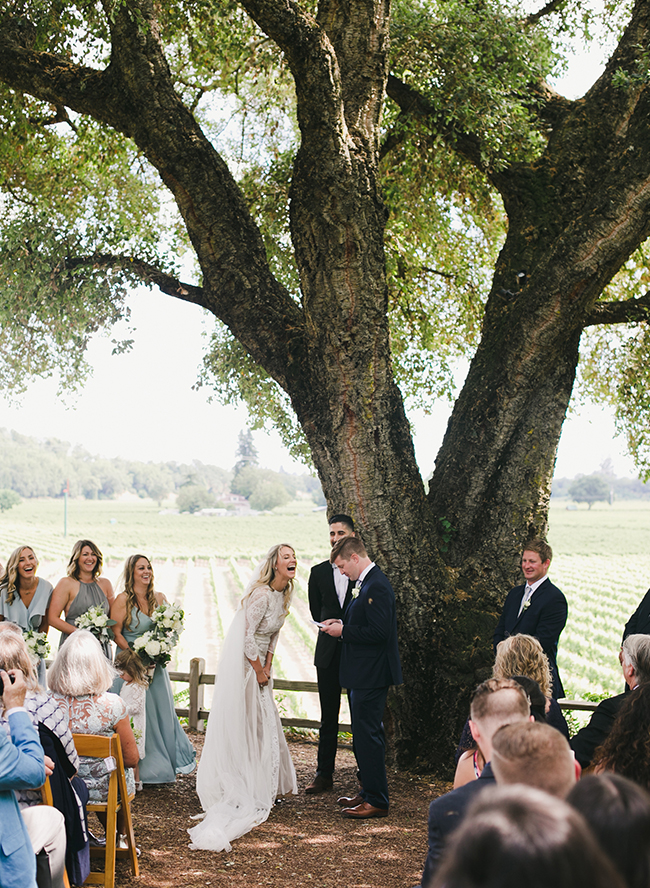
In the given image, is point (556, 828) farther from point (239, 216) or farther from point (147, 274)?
point (147, 274)

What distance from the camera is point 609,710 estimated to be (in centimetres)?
408

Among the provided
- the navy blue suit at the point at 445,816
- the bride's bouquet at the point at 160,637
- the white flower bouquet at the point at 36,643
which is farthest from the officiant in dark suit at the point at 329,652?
the navy blue suit at the point at 445,816

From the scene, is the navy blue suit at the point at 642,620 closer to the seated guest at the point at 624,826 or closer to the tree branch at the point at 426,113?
the seated guest at the point at 624,826

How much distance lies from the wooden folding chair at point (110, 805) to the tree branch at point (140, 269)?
474 centimetres

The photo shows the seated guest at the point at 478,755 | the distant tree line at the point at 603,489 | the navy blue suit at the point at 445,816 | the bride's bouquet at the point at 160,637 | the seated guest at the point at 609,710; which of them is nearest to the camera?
the navy blue suit at the point at 445,816

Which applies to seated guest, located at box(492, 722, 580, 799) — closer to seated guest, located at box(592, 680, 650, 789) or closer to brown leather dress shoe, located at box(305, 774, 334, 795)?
seated guest, located at box(592, 680, 650, 789)

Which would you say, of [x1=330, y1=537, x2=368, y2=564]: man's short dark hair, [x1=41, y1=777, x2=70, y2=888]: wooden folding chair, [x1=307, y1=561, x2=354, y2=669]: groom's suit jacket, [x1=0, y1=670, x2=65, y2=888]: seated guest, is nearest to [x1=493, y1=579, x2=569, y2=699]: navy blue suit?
[x1=330, y1=537, x2=368, y2=564]: man's short dark hair

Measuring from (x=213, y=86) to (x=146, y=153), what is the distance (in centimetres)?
417

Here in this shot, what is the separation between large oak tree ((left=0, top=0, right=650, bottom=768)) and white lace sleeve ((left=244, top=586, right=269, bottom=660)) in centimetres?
132

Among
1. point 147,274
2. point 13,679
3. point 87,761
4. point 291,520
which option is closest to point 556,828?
point 13,679

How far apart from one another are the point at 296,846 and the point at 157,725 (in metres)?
2.11

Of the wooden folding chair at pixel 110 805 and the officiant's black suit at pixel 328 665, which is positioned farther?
the officiant's black suit at pixel 328 665

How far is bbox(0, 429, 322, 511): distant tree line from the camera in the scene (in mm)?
139000

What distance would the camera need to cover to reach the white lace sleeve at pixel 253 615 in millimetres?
6566
